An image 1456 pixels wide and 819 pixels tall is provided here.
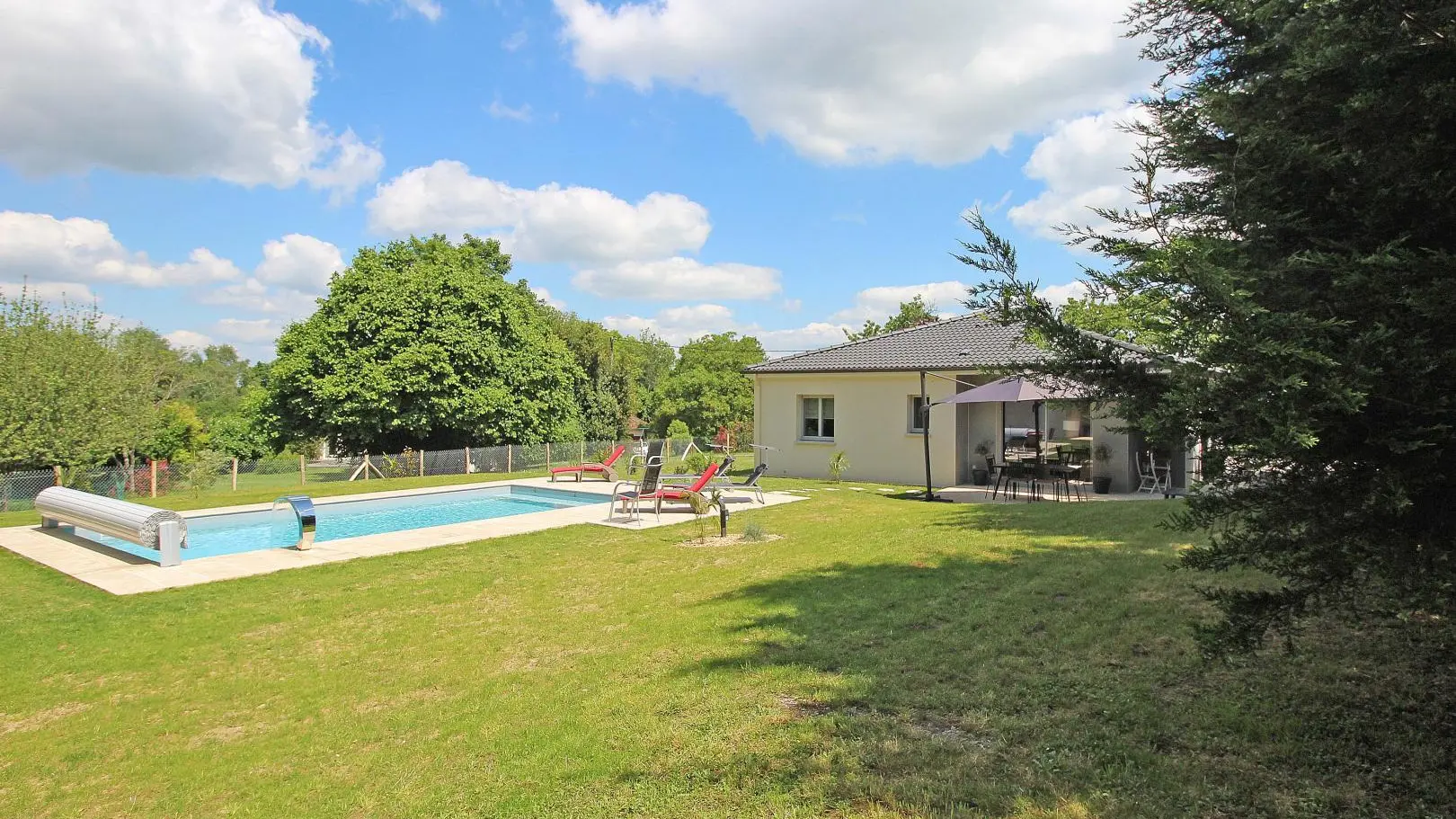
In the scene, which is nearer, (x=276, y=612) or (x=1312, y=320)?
(x=1312, y=320)

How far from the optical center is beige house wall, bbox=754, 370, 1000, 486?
19.2 meters

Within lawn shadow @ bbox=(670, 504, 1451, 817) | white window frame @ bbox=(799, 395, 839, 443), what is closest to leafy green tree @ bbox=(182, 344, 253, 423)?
white window frame @ bbox=(799, 395, 839, 443)

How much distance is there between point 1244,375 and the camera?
98.0 inches

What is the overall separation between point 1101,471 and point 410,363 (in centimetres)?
2153

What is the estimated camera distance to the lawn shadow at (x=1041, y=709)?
325cm

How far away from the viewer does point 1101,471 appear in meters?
17.2

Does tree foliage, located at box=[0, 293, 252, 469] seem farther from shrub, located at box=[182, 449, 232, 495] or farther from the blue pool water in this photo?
the blue pool water

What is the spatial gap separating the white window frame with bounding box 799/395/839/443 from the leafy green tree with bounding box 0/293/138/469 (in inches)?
685

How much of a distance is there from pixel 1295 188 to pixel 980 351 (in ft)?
56.3

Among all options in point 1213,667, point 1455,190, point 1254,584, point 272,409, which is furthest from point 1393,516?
point 272,409

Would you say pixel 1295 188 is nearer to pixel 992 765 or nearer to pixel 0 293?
pixel 992 765

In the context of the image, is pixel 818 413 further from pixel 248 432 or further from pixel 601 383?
pixel 248 432

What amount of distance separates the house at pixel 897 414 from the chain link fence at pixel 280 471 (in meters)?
4.06

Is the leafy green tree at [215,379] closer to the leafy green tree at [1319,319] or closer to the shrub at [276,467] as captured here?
the shrub at [276,467]
